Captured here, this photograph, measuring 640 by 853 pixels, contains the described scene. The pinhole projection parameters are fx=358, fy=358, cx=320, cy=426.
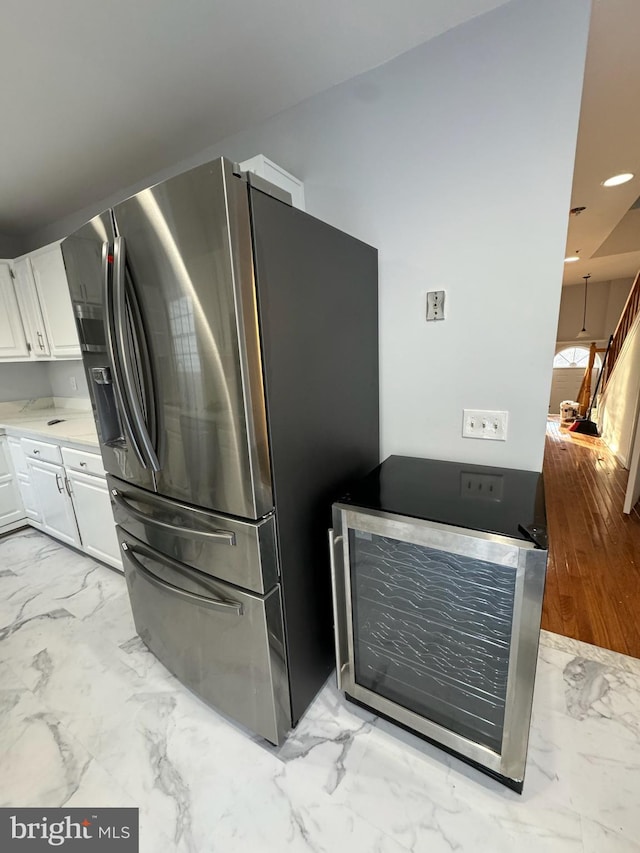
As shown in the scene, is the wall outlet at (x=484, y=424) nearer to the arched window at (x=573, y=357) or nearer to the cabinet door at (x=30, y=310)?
the cabinet door at (x=30, y=310)

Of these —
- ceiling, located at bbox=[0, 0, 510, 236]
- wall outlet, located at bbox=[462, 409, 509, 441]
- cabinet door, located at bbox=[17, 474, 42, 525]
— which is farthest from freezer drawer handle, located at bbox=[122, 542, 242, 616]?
ceiling, located at bbox=[0, 0, 510, 236]

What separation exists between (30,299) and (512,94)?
11.1 ft

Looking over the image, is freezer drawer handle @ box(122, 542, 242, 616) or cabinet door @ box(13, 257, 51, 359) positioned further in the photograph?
cabinet door @ box(13, 257, 51, 359)

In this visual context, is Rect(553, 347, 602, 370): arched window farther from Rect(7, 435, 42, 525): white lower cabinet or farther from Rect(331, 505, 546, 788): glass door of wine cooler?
Rect(7, 435, 42, 525): white lower cabinet

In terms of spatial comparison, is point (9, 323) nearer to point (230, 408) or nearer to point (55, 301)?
point (55, 301)

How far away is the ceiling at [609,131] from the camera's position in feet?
4.24

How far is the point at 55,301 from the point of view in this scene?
2662mm

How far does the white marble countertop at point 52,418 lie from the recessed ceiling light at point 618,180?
12.2 ft

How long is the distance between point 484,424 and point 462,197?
90 centimetres

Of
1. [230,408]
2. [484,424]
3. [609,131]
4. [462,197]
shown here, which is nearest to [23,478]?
[230,408]

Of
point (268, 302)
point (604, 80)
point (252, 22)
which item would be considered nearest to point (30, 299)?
point (252, 22)

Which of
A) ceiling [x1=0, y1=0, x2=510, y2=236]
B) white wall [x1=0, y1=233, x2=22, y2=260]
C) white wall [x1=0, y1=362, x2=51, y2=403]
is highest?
ceiling [x1=0, y1=0, x2=510, y2=236]

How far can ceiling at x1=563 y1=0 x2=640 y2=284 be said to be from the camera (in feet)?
4.24

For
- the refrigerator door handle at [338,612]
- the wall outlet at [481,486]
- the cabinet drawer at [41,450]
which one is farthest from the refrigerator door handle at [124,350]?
the cabinet drawer at [41,450]
